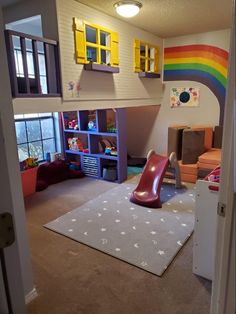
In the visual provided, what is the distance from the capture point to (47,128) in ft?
16.6

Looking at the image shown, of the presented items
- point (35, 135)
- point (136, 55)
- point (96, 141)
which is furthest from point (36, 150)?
point (136, 55)

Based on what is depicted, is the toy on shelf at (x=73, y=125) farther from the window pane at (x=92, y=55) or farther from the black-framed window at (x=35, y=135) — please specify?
the window pane at (x=92, y=55)

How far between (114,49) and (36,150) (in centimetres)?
256

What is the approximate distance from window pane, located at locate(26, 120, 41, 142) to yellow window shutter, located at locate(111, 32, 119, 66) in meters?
2.11

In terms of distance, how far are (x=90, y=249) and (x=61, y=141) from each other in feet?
10.0

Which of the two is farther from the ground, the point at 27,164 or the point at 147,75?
the point at 147,75

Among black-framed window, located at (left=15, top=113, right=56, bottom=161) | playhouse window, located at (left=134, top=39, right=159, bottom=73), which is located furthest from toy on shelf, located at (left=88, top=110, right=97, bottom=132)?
playhouse window, located at (left=134, top=39, right=159, bottom=73)

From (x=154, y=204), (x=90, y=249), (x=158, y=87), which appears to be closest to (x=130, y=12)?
(x=158, y=87)

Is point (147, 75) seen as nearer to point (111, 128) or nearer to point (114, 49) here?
point (114, 49)

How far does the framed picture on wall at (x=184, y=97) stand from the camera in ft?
15.9

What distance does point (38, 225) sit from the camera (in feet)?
9.59

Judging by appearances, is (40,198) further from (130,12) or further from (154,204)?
(130,12)

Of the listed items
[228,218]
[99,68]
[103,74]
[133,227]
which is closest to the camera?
[228,218]

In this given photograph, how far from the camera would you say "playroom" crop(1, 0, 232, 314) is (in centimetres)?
191
